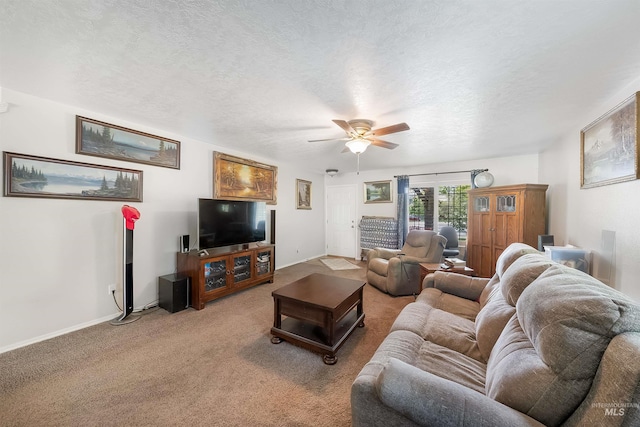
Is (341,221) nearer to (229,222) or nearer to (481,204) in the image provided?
(481,204)

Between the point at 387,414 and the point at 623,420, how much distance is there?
660 mm

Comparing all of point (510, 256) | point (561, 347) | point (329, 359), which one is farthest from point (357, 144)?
point (561, 347)

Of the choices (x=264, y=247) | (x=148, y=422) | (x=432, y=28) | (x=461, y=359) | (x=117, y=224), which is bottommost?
(x=148, y=422)

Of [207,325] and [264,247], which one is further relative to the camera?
[264,247]

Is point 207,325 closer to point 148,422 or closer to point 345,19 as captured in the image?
point 148,422

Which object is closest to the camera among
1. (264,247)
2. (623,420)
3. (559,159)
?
(623,420)

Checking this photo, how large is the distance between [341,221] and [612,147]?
184 inches

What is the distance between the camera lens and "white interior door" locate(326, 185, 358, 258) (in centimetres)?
611

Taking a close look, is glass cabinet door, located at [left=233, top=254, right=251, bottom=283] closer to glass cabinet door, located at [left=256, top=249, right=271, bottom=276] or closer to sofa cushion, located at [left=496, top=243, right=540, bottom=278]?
glass cabinet door, located at [left=256, top=249, right=271, bottom=276]

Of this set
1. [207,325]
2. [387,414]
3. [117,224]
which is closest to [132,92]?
[117,224]

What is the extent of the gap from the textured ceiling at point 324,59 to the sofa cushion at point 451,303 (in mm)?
1825

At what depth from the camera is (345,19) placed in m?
1.29

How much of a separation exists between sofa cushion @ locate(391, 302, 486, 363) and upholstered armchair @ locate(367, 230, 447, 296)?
4.67 ft

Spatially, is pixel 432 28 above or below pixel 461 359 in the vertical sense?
above
